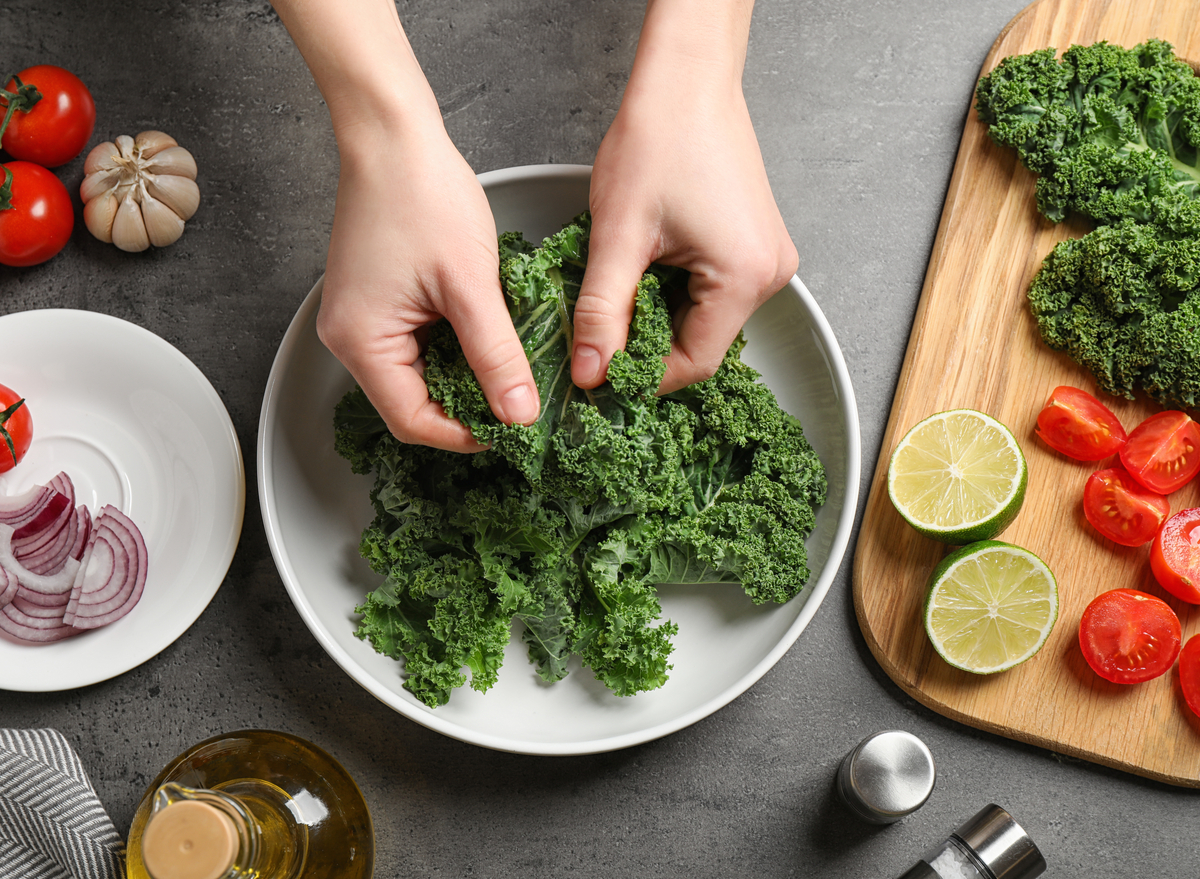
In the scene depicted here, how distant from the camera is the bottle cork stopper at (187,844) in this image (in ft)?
4.67

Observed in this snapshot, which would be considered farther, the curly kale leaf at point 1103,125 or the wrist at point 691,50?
the curly kale leaf at point 1103,125

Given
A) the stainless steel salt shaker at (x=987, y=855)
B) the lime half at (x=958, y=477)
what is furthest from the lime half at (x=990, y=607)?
the stainless steel salt shaker at (x=987, y=855)

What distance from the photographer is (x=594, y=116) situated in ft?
7.79

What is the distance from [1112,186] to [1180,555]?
3.25 feet

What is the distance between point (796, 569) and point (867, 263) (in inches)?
37.2

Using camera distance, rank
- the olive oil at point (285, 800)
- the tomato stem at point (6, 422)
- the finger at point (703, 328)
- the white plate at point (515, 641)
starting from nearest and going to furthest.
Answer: the finger at point (703, 328), the olive oil at point (285, 800), the white plate at point (515, 641), the tomato stem at point (6, 422)

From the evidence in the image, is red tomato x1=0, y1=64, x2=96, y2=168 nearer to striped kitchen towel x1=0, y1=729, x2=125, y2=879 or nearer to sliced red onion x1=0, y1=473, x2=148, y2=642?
sliced red onion x1=0, y1=473, x2=148, y2=642

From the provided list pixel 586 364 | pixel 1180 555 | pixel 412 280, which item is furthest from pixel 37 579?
pixel 1180 555

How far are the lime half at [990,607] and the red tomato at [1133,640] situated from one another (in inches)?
6.1

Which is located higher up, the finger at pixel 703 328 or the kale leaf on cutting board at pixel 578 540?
the finger at pixel 703 328

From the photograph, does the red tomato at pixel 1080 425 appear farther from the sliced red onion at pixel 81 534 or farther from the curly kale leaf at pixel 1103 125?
the sliced red onion at pixel 81 534

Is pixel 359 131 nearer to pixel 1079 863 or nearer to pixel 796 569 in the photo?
pixel 796 569

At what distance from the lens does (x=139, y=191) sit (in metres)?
2.25

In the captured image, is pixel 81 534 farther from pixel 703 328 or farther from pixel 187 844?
pixel 703 328
